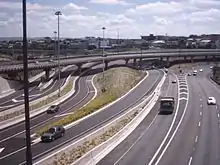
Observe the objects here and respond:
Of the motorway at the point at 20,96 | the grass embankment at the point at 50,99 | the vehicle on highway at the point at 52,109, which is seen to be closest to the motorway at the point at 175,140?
the vehicle on highway at the point at 52,109

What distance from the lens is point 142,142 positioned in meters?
39.3

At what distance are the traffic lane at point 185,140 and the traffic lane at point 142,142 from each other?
1463 mm

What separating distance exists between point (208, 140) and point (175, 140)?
318 cm

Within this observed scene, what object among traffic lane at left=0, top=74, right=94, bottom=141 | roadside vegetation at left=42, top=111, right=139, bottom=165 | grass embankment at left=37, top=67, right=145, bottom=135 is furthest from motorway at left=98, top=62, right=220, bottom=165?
traffic lane at left=0, top=74, right=94, bottom=141

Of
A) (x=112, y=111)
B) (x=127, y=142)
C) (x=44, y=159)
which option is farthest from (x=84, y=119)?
(x=44, y=159)

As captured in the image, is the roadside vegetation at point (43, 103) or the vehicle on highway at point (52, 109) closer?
the roadside vegetation at point (43, 103)

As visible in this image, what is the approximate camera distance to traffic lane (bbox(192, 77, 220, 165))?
33250 millimetres

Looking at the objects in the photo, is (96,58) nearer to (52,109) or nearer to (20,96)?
(20,96)

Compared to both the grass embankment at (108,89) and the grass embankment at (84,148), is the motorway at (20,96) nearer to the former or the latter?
the grass embankment at (108,89)

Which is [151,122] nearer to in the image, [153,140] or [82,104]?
[153,140]

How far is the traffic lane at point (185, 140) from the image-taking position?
33219mm

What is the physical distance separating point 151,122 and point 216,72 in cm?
7493

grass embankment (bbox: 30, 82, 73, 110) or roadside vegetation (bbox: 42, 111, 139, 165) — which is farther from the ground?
roadside vegetation (bbox: 42, 111, 139, 165)

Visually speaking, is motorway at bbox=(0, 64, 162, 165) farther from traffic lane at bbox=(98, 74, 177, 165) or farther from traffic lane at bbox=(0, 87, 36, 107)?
traffic lane at bbox=(0, 87, 36, 107)
